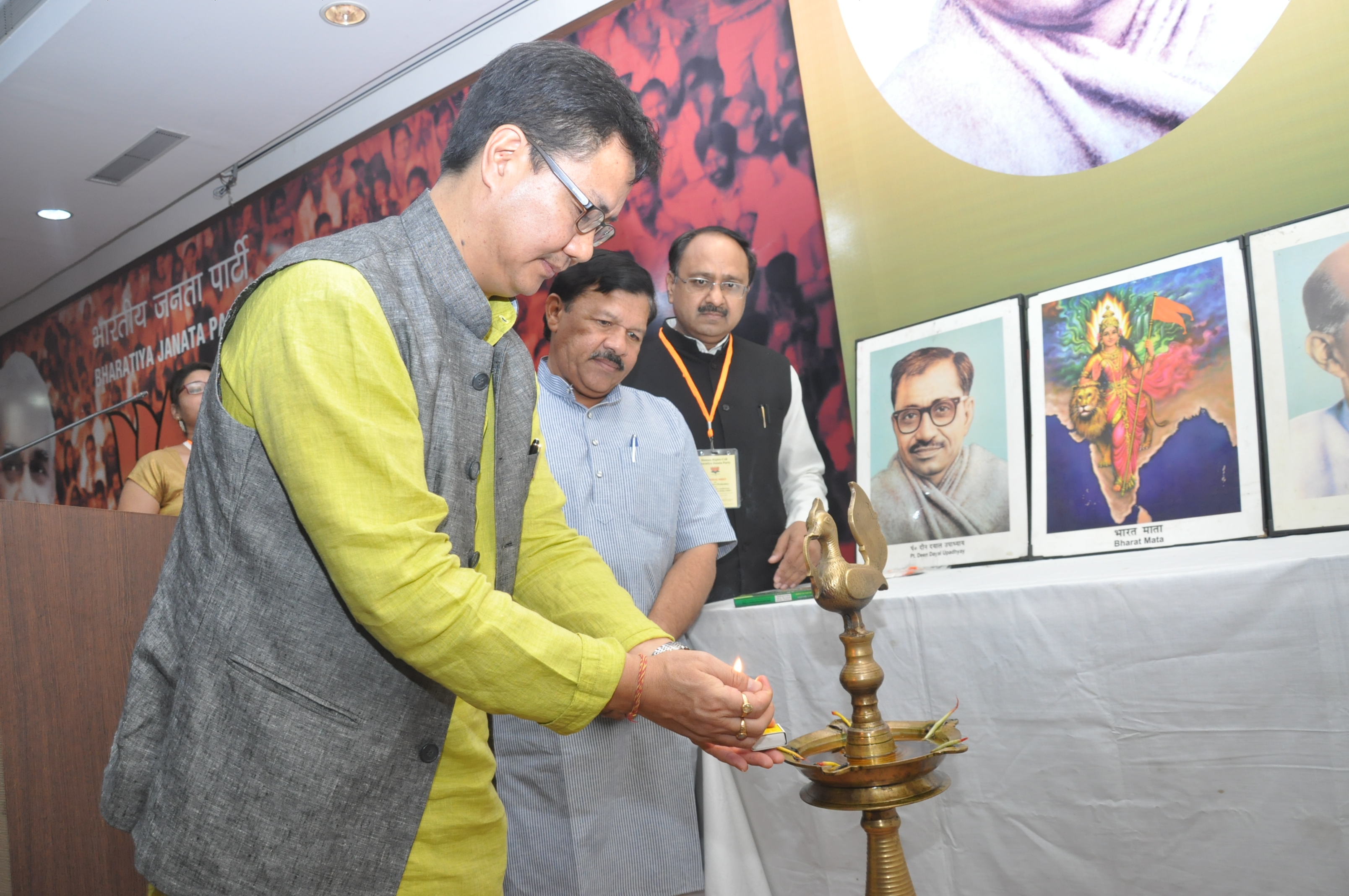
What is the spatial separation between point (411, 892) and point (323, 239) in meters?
0.81

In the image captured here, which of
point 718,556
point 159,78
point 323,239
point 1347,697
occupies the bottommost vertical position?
point 1347,697

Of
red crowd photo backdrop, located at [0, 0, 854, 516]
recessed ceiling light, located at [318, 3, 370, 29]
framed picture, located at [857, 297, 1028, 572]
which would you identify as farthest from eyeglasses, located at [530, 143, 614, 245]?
recessed ceiling light, located at [318, 3, 370, 29]

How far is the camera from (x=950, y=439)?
2.40 m

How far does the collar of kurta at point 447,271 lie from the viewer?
4.09ft

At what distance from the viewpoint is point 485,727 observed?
1.36 m

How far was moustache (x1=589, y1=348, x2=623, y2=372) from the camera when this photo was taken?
250 centimetres

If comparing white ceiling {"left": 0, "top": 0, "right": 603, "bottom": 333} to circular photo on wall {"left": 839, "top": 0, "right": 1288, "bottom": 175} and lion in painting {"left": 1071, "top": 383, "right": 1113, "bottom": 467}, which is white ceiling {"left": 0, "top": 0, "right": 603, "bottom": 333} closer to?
circular photo on wall {"left": 839, "top": 0, "right": 1288, "bottom": 175}

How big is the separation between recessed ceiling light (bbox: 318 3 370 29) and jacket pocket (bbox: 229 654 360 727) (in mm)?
3860

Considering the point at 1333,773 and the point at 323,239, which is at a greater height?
the point at 323,239

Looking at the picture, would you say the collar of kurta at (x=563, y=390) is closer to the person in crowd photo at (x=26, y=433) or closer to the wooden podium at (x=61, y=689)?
the wooden podium at (x=61, y=689)

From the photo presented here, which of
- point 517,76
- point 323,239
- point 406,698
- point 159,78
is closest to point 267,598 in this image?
point 406,698

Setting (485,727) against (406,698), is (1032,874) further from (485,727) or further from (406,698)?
(406,698)

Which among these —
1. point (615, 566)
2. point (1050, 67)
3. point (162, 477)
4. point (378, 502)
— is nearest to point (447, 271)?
point (378, 502)

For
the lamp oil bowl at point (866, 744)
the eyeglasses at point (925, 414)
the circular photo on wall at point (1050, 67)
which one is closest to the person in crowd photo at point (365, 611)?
the lamp oil bowl at point (866, 744)
